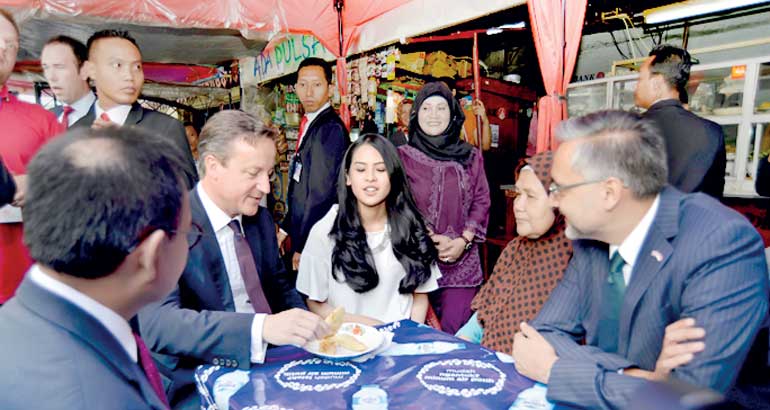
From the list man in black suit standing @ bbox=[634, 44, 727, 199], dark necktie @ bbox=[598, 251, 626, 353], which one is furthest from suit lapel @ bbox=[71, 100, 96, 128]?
man in black suit standing @ bbox=[634, 44, 727, 199]

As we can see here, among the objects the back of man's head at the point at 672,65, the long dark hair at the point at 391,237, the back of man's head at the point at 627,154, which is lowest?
the long dark hair at the point at 391,237

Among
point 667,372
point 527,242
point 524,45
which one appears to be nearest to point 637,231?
point 667,372

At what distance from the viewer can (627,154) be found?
140cm

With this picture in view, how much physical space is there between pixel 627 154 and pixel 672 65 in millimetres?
2271

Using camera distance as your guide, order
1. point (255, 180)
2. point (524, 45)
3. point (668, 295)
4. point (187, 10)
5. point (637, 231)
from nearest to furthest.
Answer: point (668, 295), point (637, 231), point (255, 180), point (187, 10), point (524, 45)

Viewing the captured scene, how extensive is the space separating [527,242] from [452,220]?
3.24 feet

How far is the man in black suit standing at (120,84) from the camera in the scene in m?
2.69

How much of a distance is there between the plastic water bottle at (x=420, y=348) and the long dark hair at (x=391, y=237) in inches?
24.7

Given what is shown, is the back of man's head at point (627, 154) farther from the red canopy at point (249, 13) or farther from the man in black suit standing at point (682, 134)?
the red canopy at point (249, 13)

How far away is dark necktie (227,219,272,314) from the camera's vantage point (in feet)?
6.07

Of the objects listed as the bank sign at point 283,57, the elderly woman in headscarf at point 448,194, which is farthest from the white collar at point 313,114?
the bank sign at point 283,57

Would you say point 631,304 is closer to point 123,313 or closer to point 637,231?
point 637,231

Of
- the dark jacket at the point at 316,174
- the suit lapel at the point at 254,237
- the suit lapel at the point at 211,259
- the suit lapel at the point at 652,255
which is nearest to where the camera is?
the suit lapel at the point at 652,255

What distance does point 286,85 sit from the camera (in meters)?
7.05
